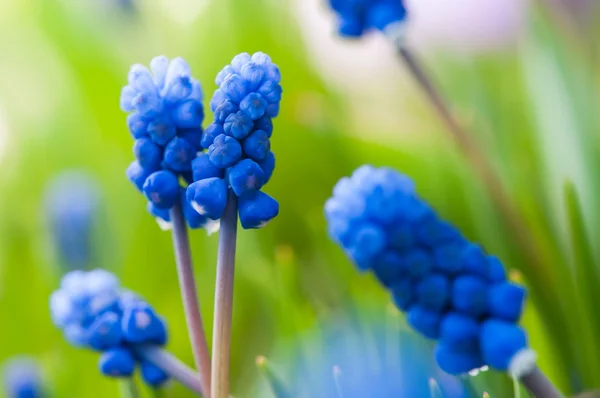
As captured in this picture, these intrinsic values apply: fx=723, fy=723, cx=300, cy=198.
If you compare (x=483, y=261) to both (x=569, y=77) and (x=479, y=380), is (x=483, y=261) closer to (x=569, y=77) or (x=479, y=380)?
(x=479, y=380)

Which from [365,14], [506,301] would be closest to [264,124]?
[506,301]

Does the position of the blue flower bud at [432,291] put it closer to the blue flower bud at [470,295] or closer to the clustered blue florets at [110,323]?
the blue flower bud at [470,295]

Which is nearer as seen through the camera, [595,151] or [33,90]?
[595,151]

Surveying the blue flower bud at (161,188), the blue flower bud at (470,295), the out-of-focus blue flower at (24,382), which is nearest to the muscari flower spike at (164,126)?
the blue flower bud at (161,188)

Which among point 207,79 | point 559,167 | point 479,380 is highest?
point 207,79

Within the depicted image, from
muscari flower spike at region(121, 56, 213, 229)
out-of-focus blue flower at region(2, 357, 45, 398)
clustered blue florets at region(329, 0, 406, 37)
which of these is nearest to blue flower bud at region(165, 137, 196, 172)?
muscari flower spike at region(121, 56, 213, 229)

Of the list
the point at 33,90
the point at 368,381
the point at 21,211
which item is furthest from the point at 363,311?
the point at 33,90
